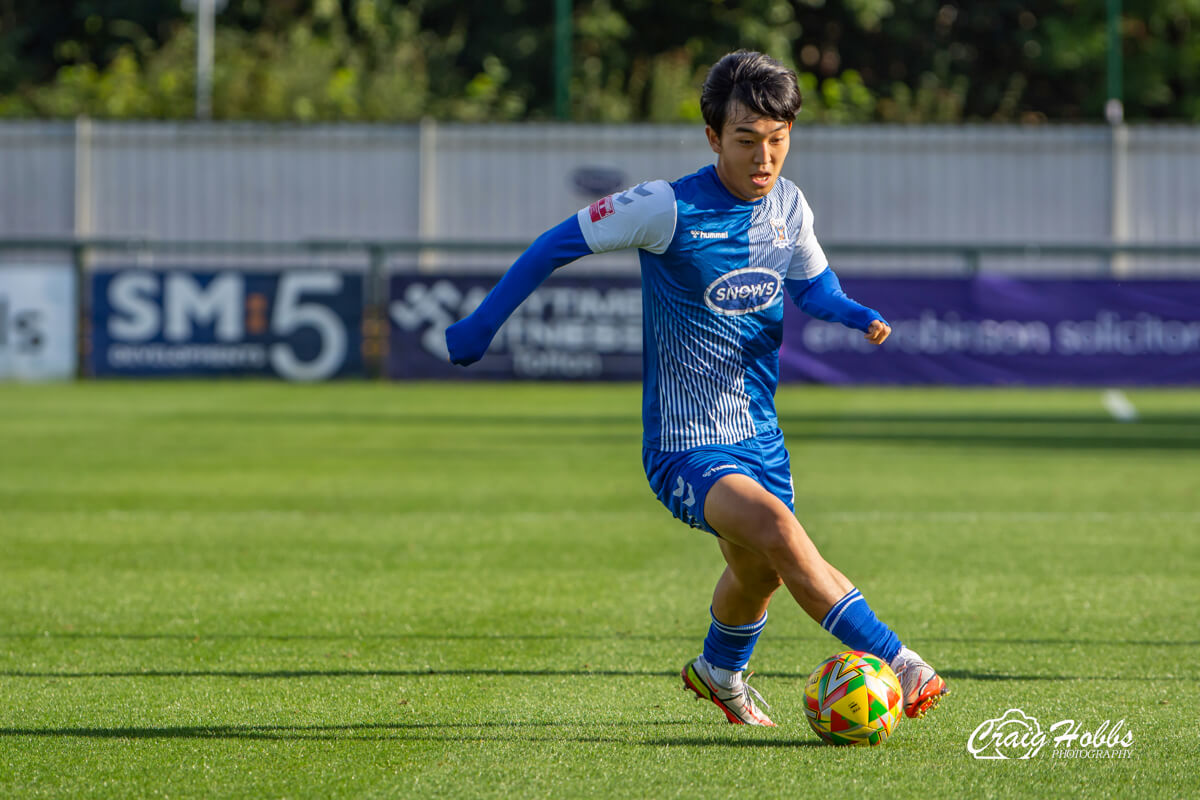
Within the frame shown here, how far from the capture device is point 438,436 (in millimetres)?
16656

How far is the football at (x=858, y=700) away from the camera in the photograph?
4672mm

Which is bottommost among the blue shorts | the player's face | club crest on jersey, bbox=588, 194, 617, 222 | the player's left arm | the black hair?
the blue shorts

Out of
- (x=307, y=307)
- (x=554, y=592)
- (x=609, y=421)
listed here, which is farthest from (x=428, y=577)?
(x=307, y=307)

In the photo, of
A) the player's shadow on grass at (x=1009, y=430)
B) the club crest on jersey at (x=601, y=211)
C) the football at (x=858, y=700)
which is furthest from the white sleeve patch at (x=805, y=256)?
the player's shadow on grass at (x=1009, y=430)

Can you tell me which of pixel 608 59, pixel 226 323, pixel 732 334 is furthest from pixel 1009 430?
pixel 608 59

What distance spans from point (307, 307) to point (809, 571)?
20.3m

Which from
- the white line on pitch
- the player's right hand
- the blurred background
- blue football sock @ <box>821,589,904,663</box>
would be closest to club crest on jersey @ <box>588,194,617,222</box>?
the player's right hand

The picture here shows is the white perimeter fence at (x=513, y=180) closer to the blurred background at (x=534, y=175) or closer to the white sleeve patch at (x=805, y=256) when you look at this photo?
the blurred background at (x=534, y=175)

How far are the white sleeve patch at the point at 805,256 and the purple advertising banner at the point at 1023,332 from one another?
16.9 metres

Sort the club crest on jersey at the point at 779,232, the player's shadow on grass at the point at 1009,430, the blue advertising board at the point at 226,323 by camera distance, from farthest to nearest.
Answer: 1. the blue advertising board at the point at 226,323
2. the player's shadow on grass at the point at 1009,430
3. the club crest on jersey at the point at 779,232

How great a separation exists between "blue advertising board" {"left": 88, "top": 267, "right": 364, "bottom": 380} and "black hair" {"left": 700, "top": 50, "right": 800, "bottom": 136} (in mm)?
19683

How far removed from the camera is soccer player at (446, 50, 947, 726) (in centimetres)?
464

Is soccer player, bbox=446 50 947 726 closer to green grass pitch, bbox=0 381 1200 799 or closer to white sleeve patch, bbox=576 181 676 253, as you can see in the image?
white sleeve patch, bbox=576 181 676 253

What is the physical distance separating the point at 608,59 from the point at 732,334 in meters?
37.0
